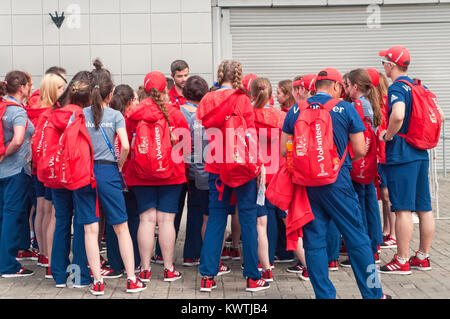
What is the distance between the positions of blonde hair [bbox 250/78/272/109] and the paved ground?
1.68 metres

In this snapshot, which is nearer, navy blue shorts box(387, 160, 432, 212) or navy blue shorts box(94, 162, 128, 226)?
navy blue shorts box(94, 162, 128, 226)

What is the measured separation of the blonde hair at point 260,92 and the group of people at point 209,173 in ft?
0.04

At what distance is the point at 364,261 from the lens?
4480mm

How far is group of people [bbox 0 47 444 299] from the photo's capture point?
4.56 m

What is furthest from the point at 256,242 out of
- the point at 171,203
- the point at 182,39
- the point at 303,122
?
the point at 182,39

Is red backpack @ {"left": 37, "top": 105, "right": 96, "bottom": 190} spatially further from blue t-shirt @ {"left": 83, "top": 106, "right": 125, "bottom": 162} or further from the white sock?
the white sock

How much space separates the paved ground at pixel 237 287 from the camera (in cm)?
520

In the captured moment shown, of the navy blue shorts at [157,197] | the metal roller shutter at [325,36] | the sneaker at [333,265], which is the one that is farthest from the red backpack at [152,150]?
the metal roller shutter at [325,36]

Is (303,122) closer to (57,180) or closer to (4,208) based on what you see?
(57,180)

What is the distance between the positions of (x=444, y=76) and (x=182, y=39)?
6.05 metres

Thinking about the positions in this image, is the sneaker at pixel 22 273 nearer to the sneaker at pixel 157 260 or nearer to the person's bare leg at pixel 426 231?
the sneaker at pixel 157 260

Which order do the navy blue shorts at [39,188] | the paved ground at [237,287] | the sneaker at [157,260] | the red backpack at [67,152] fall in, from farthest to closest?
the sneaker at [157,260]
the navy blue shorts at [39,188]
the paved ground at [237,287]
the red backpack at [67,152]

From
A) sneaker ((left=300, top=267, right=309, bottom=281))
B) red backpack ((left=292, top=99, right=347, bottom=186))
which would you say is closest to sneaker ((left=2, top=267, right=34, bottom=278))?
sneaker ((left=300, top=267, right=309, bottom=281))

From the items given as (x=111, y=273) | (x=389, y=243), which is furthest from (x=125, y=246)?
(x=389, y=243)
